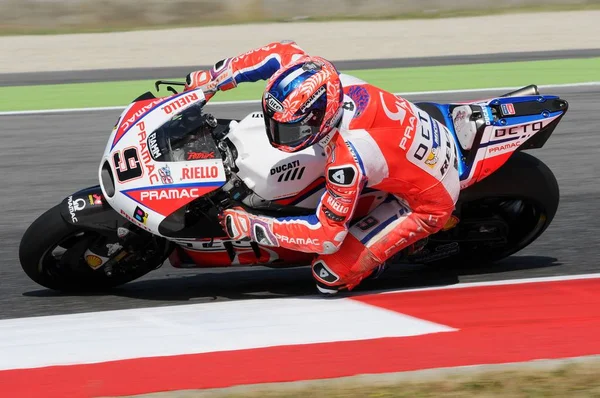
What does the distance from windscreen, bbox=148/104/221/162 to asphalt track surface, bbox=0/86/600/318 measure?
0.81 meters

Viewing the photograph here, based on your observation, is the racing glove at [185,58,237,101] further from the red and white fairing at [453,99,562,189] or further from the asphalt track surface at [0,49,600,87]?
the asphalt track surface at [0,49,600,87]

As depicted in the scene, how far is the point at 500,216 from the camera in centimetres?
575

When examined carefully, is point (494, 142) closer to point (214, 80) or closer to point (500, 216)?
point (500, 216)

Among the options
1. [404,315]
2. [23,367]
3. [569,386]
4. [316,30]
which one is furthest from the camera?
[316,30]

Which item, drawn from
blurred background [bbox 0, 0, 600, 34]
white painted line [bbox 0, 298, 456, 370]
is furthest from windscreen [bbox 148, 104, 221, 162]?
blurred background [bbox 0, 0, 600, 34]

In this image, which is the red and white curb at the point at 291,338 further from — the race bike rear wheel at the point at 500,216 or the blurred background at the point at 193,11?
the blurred background at the point at 193,11

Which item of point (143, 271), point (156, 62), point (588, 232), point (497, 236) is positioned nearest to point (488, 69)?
point (156, 62)

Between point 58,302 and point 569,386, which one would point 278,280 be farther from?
point 569,386

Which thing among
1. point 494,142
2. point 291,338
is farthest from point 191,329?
point 494,142

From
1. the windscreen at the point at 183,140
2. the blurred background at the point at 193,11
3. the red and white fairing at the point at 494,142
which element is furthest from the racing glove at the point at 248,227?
the blurred background at the point at 193,11

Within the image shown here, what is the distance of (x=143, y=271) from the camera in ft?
17.7

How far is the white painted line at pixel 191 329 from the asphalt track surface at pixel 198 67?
30.8 feet

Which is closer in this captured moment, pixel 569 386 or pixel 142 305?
pixel 569 386

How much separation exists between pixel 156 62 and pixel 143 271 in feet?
36.6
